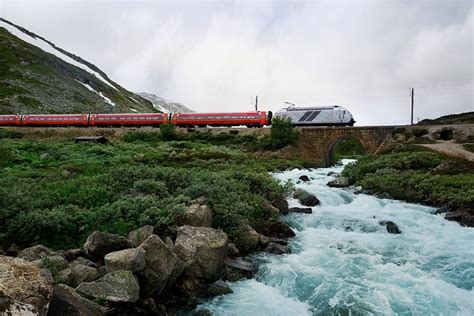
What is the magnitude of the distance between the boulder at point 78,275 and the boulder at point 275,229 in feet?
26.5

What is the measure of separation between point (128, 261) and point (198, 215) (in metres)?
4.34

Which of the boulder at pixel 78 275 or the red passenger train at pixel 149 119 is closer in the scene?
the boulder at pixel 78 275

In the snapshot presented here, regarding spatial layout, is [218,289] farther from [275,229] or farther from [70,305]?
[275,229]

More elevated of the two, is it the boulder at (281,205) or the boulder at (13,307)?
the boulder at (13,307)

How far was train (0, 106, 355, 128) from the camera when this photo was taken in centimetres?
4991

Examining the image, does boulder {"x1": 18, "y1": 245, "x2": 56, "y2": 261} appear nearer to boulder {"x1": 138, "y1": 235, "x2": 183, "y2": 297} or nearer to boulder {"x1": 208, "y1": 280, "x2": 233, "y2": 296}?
boulder {"x1": 138, "y1": 235, "x2": 183, "y2": 297}

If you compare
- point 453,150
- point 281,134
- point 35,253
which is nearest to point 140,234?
point 35,253

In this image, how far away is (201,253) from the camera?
11039mm

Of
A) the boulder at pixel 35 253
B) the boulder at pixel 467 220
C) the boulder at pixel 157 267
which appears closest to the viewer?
the boulder at pixel 157 267

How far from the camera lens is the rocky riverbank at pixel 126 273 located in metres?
6.84

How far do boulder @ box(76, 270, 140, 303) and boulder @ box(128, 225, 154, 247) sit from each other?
7.72 ft

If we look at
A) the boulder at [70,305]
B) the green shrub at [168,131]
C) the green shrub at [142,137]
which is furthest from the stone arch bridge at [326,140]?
the boulder at [70,305]

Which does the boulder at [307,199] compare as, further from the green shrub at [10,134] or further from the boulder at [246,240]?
the green shrub at [10,134]

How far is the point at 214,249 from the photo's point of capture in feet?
36.6
